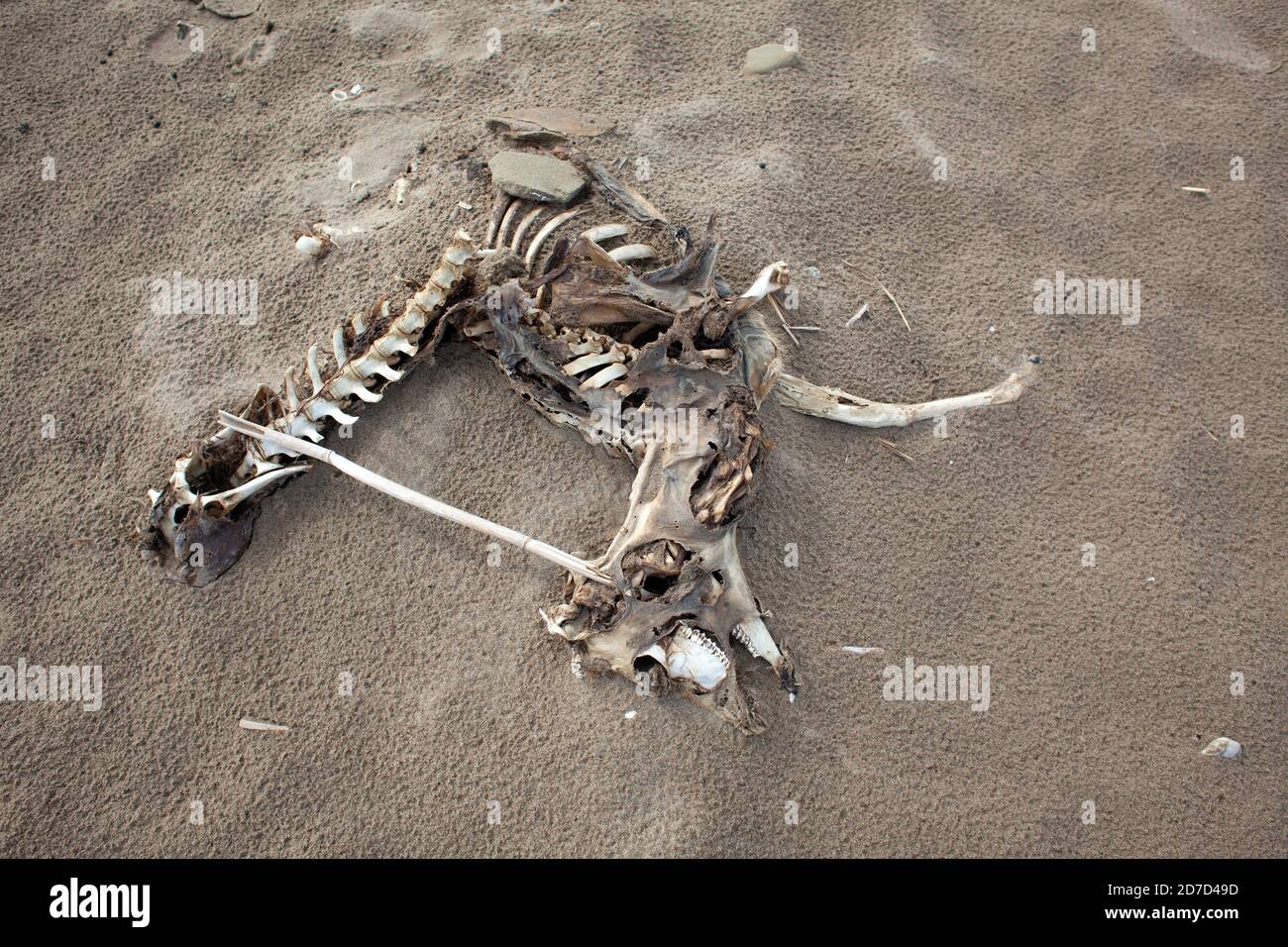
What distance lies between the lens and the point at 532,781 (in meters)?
3.18

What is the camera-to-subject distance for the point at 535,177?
12.6 feet

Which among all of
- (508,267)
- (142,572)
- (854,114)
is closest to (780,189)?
(854,114)

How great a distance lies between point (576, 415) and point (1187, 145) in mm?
3581

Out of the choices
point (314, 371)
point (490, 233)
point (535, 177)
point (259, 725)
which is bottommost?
point (259, 725)

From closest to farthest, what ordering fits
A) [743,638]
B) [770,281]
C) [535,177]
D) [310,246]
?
[743,638] → [770,281] → [535,177] → [310,246]

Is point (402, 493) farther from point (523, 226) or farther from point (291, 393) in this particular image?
point (523, 226)

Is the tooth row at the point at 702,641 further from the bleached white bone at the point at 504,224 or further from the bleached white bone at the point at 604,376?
the bleached white bone at the point at 504,224

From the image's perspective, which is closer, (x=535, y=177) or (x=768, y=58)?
(x=535, y=177)

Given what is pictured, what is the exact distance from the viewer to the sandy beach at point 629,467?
3.19 metres

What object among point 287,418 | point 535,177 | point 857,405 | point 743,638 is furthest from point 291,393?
point 857,405

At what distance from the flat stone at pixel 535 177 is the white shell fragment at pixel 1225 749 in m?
3.28

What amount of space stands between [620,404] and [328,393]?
1160 mm

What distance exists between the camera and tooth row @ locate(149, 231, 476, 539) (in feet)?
11.3

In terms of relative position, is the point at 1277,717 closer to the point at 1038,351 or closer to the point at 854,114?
the point at 1038,351
